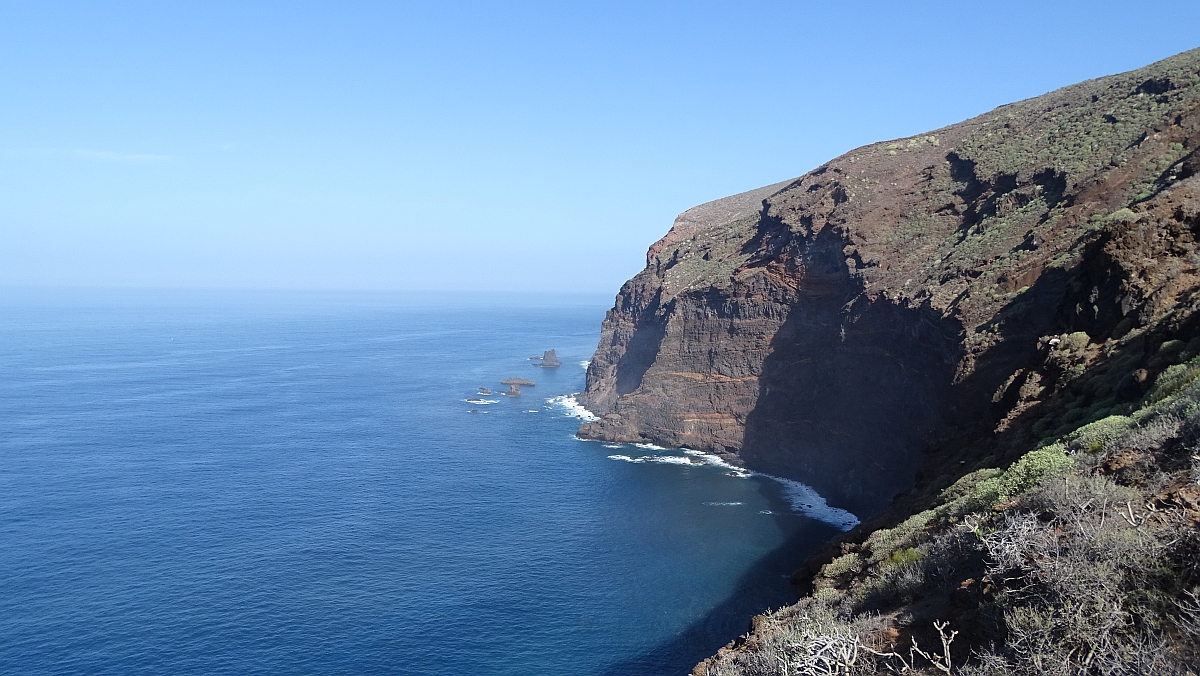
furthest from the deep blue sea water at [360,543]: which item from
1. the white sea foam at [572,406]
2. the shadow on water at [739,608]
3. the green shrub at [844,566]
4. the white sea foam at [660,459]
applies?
the green shrub at [844,566]

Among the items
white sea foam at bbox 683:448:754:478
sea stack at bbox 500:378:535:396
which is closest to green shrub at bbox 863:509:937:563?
white sea foam at bbox 683:448:754:478

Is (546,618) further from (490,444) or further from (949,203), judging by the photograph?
(949,203)

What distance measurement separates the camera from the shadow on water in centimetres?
4172

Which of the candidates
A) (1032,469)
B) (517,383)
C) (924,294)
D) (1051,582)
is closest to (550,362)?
(517,383)

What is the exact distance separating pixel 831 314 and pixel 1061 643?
6640 centimetres

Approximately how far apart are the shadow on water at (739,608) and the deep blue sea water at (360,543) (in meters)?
0.18

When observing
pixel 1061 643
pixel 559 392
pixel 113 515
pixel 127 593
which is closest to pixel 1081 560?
pixel 1061 643

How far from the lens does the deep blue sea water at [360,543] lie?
43.1m

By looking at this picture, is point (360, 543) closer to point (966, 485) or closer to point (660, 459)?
point (660, 459)

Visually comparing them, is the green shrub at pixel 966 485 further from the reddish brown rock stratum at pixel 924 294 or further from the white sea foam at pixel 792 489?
the white sea foam at pixel 792 489

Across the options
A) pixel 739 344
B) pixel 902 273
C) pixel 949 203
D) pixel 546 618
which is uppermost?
pixel 949 203

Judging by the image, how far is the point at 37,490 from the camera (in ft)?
220

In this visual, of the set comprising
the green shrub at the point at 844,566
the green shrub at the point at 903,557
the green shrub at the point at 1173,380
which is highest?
the green shrub at the point at 1173,380

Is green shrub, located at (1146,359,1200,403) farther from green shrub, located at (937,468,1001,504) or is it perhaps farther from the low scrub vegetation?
green shrub, located at (937,468,1001,504)
